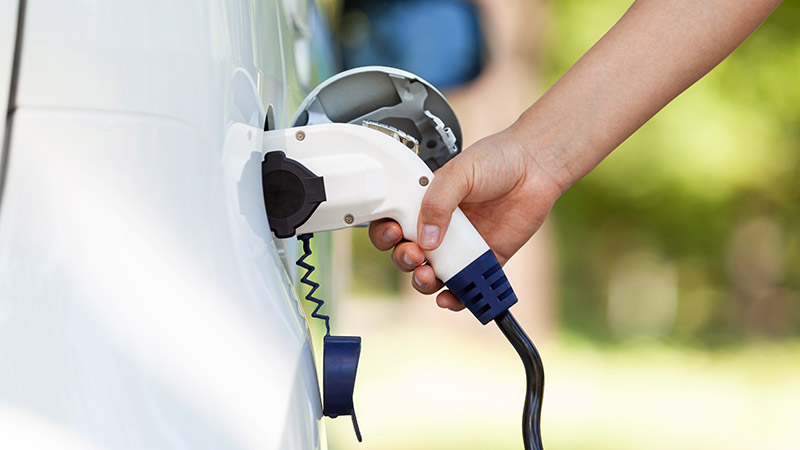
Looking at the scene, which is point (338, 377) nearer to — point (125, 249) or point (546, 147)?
point (125, 249)

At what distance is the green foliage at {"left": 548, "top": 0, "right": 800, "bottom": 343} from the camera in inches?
293

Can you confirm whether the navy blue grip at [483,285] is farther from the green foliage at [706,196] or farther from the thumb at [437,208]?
the green foliage at [706,196]

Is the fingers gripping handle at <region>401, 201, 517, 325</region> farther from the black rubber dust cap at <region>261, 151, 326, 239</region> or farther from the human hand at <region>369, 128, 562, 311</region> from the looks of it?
the black rubber dust cap at <region>261, 151, 326, 239</region>

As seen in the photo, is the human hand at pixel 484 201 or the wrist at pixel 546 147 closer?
the human hand at pixel 484 201

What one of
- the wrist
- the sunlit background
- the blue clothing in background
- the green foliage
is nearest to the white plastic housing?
the wrist

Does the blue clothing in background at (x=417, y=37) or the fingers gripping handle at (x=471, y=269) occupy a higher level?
the blue clothing in background at (x=417, y=37)

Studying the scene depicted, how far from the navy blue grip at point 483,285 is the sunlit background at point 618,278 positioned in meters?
2.32

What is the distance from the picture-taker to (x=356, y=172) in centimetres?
87

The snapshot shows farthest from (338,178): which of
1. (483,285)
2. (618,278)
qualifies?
(618,278)

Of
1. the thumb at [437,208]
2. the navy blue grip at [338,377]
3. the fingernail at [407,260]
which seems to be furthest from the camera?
the fingernail at [407,260]

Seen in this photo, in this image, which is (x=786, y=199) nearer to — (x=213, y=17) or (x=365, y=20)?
(x=365, y=20)

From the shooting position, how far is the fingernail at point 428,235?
3.10 feet

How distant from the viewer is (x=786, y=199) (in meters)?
8.41

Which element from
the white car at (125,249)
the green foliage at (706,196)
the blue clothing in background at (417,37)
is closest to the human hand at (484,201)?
the white car at (125,249)
